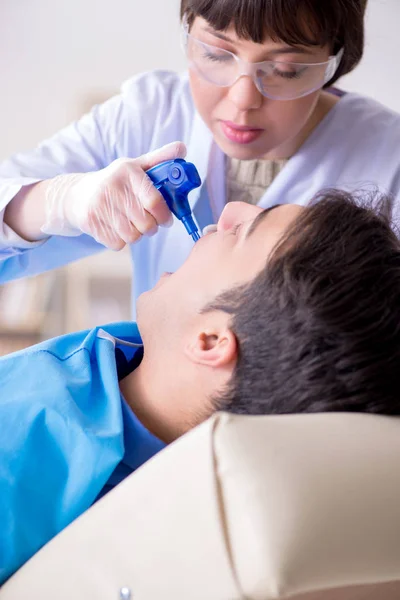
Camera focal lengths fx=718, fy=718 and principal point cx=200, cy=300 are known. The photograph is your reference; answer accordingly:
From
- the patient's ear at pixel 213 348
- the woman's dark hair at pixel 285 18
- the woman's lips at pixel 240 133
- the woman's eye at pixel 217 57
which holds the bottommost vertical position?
the patient's ear at pixel 213 348

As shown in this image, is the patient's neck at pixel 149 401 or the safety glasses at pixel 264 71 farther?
the safety glasses at pixel 264 71

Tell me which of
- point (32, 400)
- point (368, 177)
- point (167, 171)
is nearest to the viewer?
point (32, 400)

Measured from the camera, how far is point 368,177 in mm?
1659

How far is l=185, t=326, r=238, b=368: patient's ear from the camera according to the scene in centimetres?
110

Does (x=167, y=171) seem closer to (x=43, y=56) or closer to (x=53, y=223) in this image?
(x=53, y=223)

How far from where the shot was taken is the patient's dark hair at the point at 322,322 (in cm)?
102

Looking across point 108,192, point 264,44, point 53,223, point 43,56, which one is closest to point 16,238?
point 53,223

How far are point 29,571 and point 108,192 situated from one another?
2.32 ft

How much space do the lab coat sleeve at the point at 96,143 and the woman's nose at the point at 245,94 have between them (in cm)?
35

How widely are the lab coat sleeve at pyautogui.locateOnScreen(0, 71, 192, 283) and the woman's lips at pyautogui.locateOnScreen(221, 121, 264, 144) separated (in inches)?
11.3

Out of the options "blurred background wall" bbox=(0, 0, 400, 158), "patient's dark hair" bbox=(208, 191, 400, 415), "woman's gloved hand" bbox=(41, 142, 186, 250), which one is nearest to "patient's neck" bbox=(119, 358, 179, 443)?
"patient's dark hair" bbox=(208, 191, 400, 415)

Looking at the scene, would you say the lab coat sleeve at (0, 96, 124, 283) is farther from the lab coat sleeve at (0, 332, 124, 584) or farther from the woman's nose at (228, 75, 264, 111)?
the lab coat sleeve at (0, 332, 124, 584)

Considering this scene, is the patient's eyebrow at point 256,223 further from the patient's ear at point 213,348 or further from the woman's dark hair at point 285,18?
the woman's dark hair at point 285,18

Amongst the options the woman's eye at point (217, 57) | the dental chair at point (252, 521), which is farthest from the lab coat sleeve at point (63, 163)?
the dental chair at point (252, 521)
